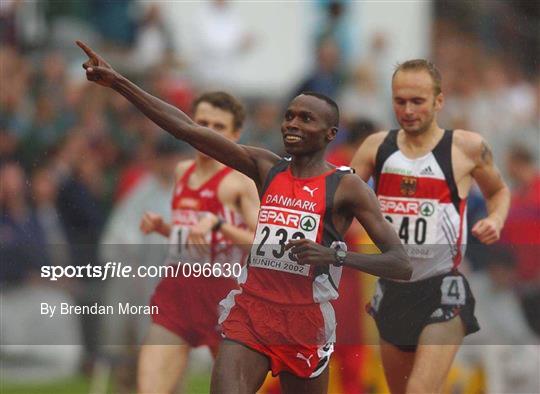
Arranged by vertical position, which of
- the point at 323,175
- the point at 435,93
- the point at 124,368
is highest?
the point at 435,93

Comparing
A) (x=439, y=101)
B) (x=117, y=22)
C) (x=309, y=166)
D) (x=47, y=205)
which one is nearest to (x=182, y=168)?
(x=439, y=101)

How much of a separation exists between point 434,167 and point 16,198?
182 inches

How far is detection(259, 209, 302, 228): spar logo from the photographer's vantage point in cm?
767

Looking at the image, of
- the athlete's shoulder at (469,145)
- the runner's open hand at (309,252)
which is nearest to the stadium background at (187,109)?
the athlete's shoulder at (469,145)

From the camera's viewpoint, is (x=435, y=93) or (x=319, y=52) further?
(x=319, y=52)

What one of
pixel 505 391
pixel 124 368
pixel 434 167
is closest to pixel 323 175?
pixel 434 167

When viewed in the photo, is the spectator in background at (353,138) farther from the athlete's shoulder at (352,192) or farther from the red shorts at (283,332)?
the red shorts at (283,332)

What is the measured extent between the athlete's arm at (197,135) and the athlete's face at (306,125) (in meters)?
0.31

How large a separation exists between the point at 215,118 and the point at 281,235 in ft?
6.53

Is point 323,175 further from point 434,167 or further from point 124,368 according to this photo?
point 124,368

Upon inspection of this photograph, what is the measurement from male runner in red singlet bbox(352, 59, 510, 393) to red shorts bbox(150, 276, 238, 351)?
3.92 feet

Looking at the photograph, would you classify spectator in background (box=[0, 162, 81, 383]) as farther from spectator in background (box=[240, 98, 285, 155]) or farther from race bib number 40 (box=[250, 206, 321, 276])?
spectator in background (box=[240, 98, 285, 155])

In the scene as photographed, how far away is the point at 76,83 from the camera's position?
14.1 metres

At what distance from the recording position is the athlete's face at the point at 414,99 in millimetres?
8633
